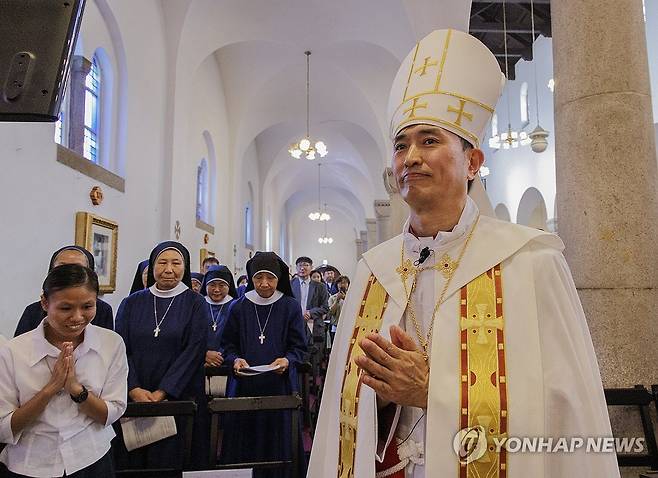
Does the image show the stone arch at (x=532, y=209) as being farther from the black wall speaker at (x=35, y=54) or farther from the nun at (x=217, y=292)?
the black wall speaker at (x=35, y=54)

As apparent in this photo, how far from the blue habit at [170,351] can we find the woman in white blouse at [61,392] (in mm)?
1002

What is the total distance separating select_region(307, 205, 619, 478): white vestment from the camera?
1.43 metres

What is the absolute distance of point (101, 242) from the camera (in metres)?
6.70

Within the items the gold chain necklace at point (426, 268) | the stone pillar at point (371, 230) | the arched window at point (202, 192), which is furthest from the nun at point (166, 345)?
the stone pillar at point (371, 230)

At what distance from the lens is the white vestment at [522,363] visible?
1.43m

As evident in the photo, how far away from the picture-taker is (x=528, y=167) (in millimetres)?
14297

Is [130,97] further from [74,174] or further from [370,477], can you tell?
[370,477]

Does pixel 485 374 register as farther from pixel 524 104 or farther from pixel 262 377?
pixel 524 104

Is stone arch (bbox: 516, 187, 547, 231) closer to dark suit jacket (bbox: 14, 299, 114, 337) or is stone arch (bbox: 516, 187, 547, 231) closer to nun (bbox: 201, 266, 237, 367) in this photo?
nun (bbox: 201, 266, 237, 367)

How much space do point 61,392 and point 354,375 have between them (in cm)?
134

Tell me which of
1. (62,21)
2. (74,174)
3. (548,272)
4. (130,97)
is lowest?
(548,272)

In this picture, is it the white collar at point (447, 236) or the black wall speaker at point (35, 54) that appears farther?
the black wall speaker at point (35, 54)

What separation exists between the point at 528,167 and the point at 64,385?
13897 millimetres

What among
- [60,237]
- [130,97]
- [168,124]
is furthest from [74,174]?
[168,124]
